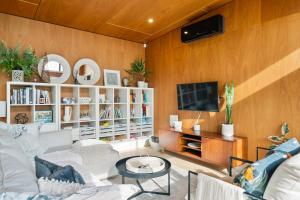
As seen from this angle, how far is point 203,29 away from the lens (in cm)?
347

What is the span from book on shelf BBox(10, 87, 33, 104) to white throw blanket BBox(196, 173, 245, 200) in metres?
3.06

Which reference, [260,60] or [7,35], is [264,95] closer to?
[260,60]

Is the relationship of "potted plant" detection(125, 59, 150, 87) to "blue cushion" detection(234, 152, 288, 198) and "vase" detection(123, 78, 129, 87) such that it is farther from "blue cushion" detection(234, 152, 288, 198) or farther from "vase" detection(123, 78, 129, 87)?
"blue cushion" detection(234, 152, 288, 198)

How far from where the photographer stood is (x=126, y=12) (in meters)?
3.36

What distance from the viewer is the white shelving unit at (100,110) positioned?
348 centimetres

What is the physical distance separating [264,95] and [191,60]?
5.06ft

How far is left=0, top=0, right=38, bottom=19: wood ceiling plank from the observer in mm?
2941

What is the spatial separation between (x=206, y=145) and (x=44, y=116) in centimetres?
294

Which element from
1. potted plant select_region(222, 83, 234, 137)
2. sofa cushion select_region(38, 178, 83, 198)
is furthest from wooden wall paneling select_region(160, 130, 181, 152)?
sofa cushion select_region(38, 178, 83, 198)

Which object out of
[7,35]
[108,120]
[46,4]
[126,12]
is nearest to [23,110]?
[7,35]

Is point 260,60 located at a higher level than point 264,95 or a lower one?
higher

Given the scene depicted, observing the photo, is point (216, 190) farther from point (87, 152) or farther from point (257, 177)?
point (87, 152)

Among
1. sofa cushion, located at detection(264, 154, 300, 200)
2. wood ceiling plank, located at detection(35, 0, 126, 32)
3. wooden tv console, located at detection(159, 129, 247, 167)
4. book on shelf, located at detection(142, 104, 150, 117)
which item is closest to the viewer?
sofa cushion, located at detection(264, 154, 300, 200)

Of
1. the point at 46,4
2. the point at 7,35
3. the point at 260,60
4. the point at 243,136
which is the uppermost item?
the point at 46,4
